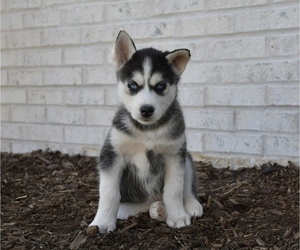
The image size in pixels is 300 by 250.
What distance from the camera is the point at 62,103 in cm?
700

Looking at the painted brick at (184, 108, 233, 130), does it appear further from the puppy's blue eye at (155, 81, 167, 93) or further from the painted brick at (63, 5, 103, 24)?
the puppy's blue eye at (155, 81, 167, 93)

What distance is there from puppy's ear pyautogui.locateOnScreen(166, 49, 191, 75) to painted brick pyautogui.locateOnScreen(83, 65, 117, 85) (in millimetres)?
2584

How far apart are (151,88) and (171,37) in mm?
2513

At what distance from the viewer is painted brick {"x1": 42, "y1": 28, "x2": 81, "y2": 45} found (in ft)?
22.4

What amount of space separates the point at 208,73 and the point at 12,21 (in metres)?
3.16

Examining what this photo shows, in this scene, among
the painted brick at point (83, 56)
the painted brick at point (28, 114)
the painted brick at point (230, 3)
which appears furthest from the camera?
the painted brick at point (28, 114)

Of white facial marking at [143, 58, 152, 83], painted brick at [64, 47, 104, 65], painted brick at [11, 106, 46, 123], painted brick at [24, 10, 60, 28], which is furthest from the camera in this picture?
painted brick at [11, 106, 46, 123]

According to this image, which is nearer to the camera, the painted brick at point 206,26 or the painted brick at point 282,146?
the painted brick at point 282,146

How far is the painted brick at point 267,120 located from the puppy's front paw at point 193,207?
1802mm

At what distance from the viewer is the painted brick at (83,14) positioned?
6594 mm

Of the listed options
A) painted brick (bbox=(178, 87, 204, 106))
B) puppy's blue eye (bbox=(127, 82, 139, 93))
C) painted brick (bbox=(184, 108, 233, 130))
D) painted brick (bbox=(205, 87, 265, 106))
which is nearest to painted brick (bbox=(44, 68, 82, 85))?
painted brick (bbox=(178, 87, 204, 106))

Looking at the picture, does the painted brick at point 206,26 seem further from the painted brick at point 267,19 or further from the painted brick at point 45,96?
the painted brick at point 45,96

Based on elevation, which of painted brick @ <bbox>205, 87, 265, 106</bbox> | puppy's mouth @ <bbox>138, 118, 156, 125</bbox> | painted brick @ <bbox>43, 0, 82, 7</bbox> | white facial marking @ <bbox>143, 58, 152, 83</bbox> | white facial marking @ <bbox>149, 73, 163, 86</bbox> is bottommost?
puppy's mouth @ <bbox>138, 118, 156, 125</bbox>

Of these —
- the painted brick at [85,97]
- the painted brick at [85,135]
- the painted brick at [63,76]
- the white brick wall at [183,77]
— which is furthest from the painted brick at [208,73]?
the painted brick at [63,76]
